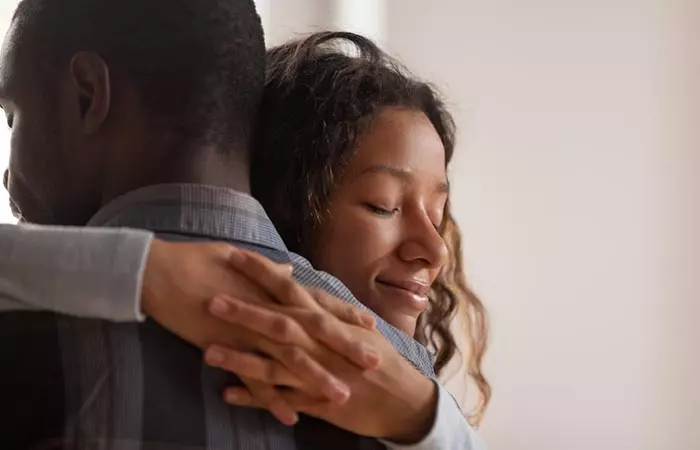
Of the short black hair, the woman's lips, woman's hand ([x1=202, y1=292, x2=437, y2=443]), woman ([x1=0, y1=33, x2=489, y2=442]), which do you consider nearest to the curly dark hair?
woman ([x1=0, y1=33, x2=489, y2=442])

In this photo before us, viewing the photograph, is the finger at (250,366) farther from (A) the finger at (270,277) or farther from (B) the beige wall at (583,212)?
(B) the beige wall at (583,212)

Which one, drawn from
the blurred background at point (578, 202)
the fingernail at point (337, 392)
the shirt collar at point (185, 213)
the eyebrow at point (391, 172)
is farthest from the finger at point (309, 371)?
the blurred background at point (578, 202)

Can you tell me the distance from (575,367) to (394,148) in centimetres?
82

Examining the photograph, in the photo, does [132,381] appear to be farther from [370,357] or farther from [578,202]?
[578,202]

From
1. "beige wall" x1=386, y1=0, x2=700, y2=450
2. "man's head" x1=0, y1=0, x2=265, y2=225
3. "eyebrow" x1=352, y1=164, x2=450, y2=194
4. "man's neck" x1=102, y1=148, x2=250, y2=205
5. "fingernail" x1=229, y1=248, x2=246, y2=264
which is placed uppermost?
"man's head" x1=0, y1=0, x2=265, y2=225

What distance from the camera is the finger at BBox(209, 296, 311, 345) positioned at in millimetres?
744

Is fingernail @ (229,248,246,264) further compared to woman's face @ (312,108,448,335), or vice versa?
woman's face @ (312,108,448,335)

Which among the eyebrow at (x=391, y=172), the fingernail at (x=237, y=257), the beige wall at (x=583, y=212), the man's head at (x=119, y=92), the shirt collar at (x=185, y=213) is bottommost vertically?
the beige wall at (x=583, y=212)

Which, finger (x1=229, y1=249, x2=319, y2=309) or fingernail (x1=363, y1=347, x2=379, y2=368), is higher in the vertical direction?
finger (x1=229, y1=249, x2=319, y2=309)

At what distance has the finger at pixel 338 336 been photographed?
0.77 metres

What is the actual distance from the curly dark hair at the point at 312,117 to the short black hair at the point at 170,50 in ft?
0.68

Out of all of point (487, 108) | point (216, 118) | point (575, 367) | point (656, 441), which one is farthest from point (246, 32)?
point (656, 441)

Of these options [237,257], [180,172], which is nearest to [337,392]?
[237,257]

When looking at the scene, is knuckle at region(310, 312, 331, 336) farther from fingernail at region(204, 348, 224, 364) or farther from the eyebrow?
the eyebrow
